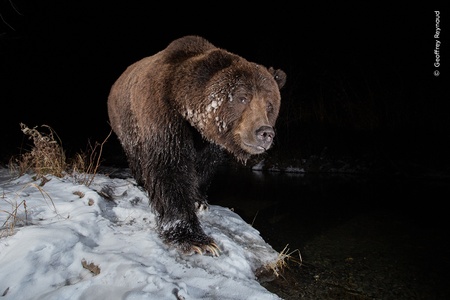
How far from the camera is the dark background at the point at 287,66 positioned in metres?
9.45

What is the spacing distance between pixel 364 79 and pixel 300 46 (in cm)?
254

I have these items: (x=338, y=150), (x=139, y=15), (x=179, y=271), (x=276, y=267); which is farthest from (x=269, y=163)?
(x=139, y=15)

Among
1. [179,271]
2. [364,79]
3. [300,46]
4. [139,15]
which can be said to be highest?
[139,15]

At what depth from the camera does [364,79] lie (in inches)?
411

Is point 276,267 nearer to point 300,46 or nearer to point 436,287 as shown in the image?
point 436,287

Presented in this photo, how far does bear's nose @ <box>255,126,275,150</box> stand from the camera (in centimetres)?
268

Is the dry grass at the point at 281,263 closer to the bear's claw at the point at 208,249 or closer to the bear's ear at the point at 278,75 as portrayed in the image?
the bear's claw at the point at 208,249

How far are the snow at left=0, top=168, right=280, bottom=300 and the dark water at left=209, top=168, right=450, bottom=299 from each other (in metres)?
0.43

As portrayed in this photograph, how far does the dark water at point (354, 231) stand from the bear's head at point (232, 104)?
45.1 inches

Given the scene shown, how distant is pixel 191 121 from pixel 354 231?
2432 mm

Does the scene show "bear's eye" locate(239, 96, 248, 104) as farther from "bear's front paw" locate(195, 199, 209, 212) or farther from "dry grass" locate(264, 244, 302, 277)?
"bear's front paw" locate(195, 199, 209, 212)

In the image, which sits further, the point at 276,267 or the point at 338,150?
the point at 338,150

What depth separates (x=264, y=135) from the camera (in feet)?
8.88
